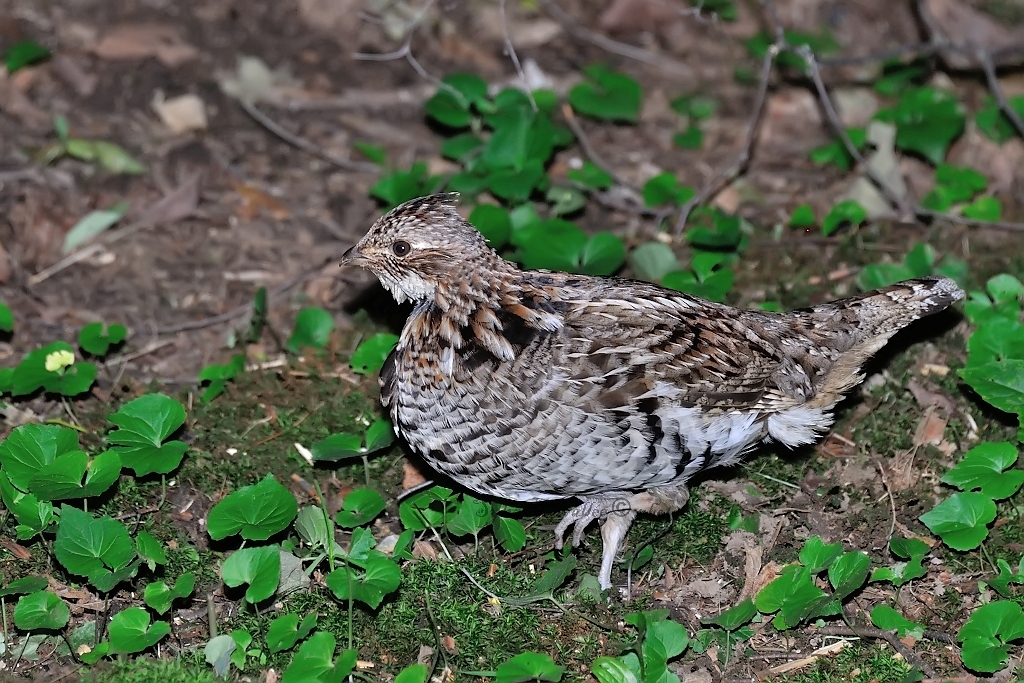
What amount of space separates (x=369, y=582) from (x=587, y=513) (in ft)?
3.53

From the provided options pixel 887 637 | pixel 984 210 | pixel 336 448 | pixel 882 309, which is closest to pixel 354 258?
pixel 336 448

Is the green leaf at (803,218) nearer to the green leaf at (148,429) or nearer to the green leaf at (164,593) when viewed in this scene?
the green leaf at (148,429)

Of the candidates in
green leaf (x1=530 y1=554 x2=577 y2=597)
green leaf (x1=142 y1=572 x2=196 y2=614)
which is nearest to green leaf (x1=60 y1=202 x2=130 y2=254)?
green leaf (x1=142 y1=572 x2=196 y2=614)

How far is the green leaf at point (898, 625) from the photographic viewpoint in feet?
16.1

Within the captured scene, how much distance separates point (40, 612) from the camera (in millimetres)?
4719

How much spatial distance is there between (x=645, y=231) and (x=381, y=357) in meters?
2.11

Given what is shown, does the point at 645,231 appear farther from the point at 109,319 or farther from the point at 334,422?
the point at 109,319

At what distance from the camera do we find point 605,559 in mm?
5219

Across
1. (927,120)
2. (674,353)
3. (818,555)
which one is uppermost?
(927,120)

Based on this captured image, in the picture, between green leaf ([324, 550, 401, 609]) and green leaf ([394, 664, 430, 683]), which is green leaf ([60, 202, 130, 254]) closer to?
green leaf ([324, 550, 401, 609])

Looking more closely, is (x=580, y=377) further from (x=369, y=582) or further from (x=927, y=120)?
(x=927, y=120)

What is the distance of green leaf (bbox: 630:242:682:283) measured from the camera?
6.72 m

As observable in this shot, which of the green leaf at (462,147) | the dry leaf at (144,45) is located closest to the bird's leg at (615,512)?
the green leaf at (462,147)

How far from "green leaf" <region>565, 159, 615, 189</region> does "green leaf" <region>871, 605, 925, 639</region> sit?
11.6ft
